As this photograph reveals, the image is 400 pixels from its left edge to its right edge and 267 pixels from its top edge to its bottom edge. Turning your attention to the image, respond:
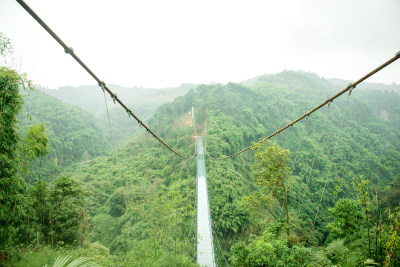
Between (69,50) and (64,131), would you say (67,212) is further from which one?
(64,131)

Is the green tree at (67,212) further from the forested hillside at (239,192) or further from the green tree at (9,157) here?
the green tree at (9,157)

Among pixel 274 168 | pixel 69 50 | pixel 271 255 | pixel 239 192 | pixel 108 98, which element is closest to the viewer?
pixel 69 50

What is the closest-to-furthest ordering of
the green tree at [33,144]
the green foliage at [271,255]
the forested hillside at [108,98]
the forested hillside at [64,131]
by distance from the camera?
the green foliage at [271,255] < the green tree at [33,144] < the forested hillside at [64,131] < the forested hillside at [108,98]

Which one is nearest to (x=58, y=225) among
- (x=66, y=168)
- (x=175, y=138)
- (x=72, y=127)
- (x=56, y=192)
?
(x=56, y=192)

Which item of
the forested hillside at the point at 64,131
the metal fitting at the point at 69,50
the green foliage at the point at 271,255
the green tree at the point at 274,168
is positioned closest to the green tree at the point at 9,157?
the metal fitting at the point at 69,50

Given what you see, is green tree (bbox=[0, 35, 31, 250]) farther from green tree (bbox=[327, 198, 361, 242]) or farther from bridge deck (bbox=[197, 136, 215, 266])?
green tree (bbox=[327, 198, 361, 242])

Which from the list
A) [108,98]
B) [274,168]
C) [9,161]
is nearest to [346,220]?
[274,168]
